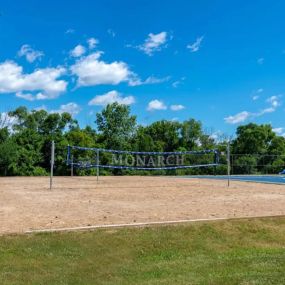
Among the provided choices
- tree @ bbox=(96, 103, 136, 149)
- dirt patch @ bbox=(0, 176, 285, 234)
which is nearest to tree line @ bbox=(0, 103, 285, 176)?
tree @ bbox=(96, 103, 136, 149)

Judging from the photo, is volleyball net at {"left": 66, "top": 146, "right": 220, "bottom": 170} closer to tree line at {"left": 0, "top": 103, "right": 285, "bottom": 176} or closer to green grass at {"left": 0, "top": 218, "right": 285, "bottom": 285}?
tree line at {"left": 0, "top": 103, "right": 285, "bottom": 176}

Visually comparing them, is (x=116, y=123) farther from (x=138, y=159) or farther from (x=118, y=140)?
(x=138, y=159)

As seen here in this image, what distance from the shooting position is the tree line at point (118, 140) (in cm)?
3750

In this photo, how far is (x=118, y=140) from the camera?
4684 centimetres

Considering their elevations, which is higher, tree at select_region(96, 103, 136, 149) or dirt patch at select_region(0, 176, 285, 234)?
tree at select_region(96, 103, 136, 149)

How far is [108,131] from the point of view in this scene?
4866cm

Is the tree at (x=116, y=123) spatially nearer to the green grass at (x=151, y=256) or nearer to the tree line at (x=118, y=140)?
the tree line at (x=118, y=140)

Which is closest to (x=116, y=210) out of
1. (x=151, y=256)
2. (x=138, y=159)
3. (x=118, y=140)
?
(x=151, y=256)

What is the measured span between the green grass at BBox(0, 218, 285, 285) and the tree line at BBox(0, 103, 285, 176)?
Result: 29.2 metres

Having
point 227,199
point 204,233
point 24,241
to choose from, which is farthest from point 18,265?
point 227,199

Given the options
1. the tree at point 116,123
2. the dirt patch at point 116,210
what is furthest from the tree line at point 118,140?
the dirt patch at point 116,210

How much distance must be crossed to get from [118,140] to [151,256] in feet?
133

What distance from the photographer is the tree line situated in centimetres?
3750

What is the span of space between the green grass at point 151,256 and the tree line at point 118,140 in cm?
2924
